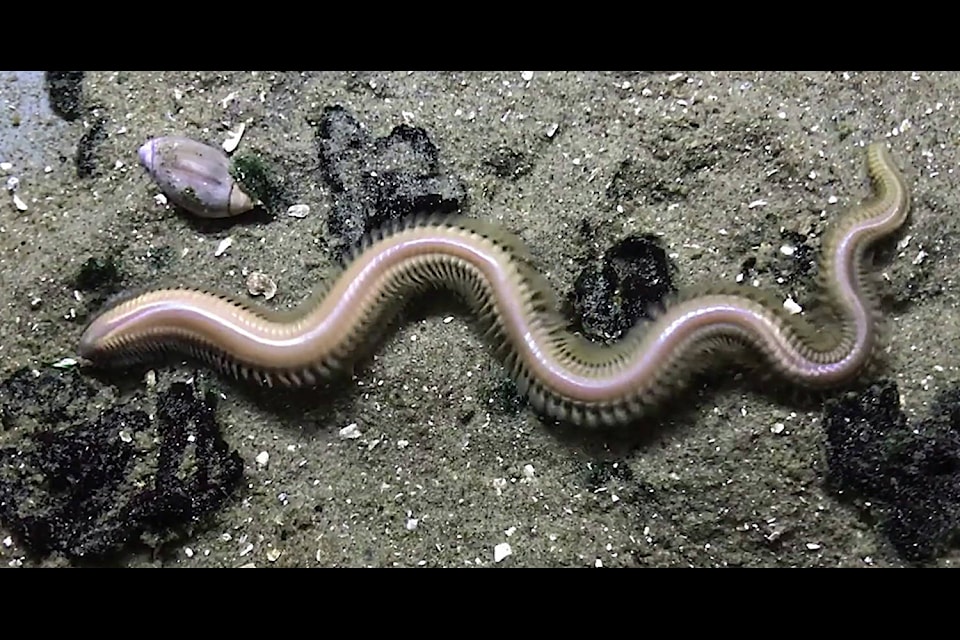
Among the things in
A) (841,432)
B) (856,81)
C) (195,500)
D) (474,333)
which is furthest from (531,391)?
(856,81)

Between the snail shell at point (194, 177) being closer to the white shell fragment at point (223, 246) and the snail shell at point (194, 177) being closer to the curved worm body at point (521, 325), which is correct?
the white shell fragment at point (223, 246)

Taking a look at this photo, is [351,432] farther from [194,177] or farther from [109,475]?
[194,177]

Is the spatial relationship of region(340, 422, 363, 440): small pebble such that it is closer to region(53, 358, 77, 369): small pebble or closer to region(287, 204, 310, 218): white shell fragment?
region(287, 204, 310, 218): white shell fragment

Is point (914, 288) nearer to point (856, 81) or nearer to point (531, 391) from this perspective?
point (856, 81)

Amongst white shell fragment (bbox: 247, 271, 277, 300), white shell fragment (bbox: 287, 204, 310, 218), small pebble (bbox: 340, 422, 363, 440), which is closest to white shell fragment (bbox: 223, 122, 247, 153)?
white shell fragment (bbox: 287, 204, 310, 218)

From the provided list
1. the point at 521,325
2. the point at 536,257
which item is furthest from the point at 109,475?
the point at 536,257

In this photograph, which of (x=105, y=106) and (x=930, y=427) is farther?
(x=105, y=106)
